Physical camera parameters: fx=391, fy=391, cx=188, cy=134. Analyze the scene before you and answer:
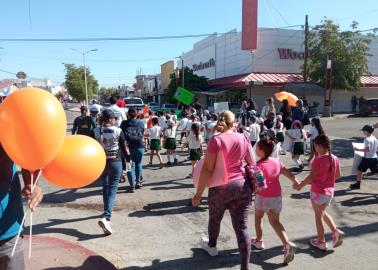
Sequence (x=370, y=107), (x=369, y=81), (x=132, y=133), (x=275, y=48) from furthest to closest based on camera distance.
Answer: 1. (x=369, y=81)
2. (x=275, y=48)
3. (x=370, y=107)
4. (x=132, y=133)

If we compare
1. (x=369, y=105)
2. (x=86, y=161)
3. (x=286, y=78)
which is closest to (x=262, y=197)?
(x=86, y=161)

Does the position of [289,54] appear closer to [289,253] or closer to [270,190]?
[270,190]

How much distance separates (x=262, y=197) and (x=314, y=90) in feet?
95.9

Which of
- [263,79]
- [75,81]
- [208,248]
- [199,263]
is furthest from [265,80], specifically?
[75,81]

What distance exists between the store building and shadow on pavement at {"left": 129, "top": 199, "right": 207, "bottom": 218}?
24.9m

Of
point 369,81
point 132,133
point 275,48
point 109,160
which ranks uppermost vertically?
point 275,48

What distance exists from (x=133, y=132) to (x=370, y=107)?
88.4 ft

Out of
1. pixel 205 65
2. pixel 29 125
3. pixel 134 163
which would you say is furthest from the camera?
pixel 205 65

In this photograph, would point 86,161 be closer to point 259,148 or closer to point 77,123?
point 259,148

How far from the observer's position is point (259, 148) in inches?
183

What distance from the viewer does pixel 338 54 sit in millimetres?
33188

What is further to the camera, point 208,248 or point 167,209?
point 167,209

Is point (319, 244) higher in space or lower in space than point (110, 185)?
lower

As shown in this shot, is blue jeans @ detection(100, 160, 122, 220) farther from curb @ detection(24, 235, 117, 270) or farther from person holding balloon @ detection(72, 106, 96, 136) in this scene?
person holding balloon @ detection(72, 106, 96, 136)
